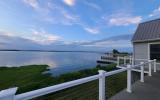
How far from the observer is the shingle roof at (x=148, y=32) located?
473 inches

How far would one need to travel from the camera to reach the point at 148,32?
1274 centimetres

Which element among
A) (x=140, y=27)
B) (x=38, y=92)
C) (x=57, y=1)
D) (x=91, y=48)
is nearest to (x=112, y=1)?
(x=140, y=27)

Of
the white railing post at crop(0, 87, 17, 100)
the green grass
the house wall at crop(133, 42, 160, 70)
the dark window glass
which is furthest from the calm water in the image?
the white railing post at crop(0, 87, 17, 100)

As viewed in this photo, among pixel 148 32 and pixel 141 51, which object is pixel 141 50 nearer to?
pixel 141 51

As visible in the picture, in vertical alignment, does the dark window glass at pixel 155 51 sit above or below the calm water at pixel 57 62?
Result: above

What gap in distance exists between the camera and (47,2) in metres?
17.3

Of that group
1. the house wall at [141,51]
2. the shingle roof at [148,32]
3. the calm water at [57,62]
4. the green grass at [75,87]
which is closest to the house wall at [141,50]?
the house wall at [141,51]

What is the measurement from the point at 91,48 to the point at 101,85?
2638 inches

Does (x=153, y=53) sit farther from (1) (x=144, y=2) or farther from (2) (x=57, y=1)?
(2) (x=57, y=1)

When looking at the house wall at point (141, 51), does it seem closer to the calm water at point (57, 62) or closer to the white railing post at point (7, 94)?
the white railing post at point (7, 94)

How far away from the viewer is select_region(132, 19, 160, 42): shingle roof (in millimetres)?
12022

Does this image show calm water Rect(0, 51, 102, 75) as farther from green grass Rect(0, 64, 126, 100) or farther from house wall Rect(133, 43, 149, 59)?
house wall Rect(133, 43, 149, 59)

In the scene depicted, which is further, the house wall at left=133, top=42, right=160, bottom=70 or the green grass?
the house wall at left=133, top=42, right=160, bottom=70

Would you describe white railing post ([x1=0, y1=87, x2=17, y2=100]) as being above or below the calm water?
above
